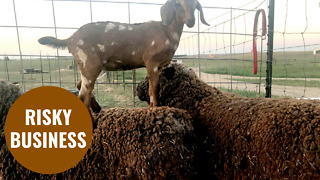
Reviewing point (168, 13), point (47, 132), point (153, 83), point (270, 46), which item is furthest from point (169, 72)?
point (270, 46)

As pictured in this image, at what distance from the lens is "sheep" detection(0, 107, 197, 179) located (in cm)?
103

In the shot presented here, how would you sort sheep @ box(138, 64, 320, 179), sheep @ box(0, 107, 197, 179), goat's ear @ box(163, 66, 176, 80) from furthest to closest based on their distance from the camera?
1. goat's ear @ box(163, 66, 176, 80)
2. sheep @ box(0, 107, 197, 179)
3. sheep @ box(138, 64, 320, 179)

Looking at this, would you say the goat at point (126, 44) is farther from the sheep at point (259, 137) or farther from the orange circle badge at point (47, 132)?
the sheep at point (259, 137)

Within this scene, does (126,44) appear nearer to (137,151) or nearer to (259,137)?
(137,151)

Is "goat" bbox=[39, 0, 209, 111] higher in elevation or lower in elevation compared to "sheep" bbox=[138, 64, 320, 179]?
higher

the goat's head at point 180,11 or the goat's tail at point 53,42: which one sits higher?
the goat's head at point 180,11

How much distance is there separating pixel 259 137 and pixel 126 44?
89 centimetres

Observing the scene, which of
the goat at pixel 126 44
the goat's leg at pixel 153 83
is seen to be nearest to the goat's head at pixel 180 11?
the goat at pixel 126 44

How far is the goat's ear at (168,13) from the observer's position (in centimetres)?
132

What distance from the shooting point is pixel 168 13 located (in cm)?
132

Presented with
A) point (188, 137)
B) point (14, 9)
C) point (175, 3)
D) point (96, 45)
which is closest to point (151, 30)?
point (175, 3)

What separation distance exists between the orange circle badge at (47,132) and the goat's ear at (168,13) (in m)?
0.73

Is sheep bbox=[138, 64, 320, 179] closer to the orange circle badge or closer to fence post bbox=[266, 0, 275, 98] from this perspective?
the orange circle badge

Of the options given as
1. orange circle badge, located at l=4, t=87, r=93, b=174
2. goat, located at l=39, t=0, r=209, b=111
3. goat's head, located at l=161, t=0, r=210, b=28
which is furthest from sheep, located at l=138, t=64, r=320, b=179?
orange circle badge, located at l=4, t=87, r=93, b=174
